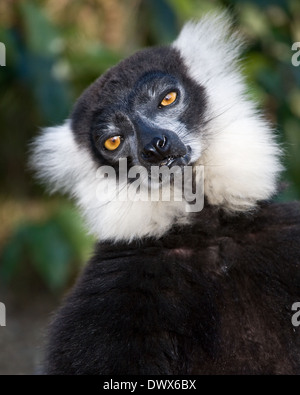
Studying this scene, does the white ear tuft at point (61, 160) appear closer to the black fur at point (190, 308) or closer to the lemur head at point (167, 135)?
the lemur head at point (167, 135)

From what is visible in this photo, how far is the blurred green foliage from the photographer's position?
7.64 m

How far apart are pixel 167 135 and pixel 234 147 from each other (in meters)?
0.40

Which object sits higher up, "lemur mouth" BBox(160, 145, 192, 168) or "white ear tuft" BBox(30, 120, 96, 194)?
"white ear tuft" BBox(30, 120, 96, 194)

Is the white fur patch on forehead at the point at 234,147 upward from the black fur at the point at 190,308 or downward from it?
upward

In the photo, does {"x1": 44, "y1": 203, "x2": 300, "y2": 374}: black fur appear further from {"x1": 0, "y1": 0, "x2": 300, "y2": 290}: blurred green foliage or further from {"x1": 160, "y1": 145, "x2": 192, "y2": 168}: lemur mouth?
{"x1": 0, "y1": 0, "x2": 300, "y2": 290}: blurred green foliage

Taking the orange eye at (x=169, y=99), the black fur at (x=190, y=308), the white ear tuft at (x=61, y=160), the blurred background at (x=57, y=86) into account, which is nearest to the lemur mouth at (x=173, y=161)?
the black fur at (x=190, y=308)

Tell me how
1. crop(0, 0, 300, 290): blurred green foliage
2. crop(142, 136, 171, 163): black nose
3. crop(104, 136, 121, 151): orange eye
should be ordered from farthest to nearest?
crop(0, 0, 300, 290): blurred green foliage
crop(104, 136, 121, 151): orange eye
crop(142, 136, 171, 163): black nose

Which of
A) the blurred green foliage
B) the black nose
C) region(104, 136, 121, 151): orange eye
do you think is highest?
the blurred green foliage

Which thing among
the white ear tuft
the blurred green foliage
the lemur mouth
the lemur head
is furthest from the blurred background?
the lemur mouth

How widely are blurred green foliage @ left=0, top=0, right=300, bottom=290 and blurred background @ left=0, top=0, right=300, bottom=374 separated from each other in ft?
0.04

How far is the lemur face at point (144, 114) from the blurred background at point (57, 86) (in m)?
2.11

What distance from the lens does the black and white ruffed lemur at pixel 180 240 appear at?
3969 mm

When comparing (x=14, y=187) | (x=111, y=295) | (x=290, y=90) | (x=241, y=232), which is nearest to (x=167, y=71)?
(x=241, y=232)

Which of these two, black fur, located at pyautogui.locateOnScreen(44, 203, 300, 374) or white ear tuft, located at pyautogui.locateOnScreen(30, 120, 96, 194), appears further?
white ear tuft, located at pyautogui.locateOnScreen(30, 120, 96, 194)
